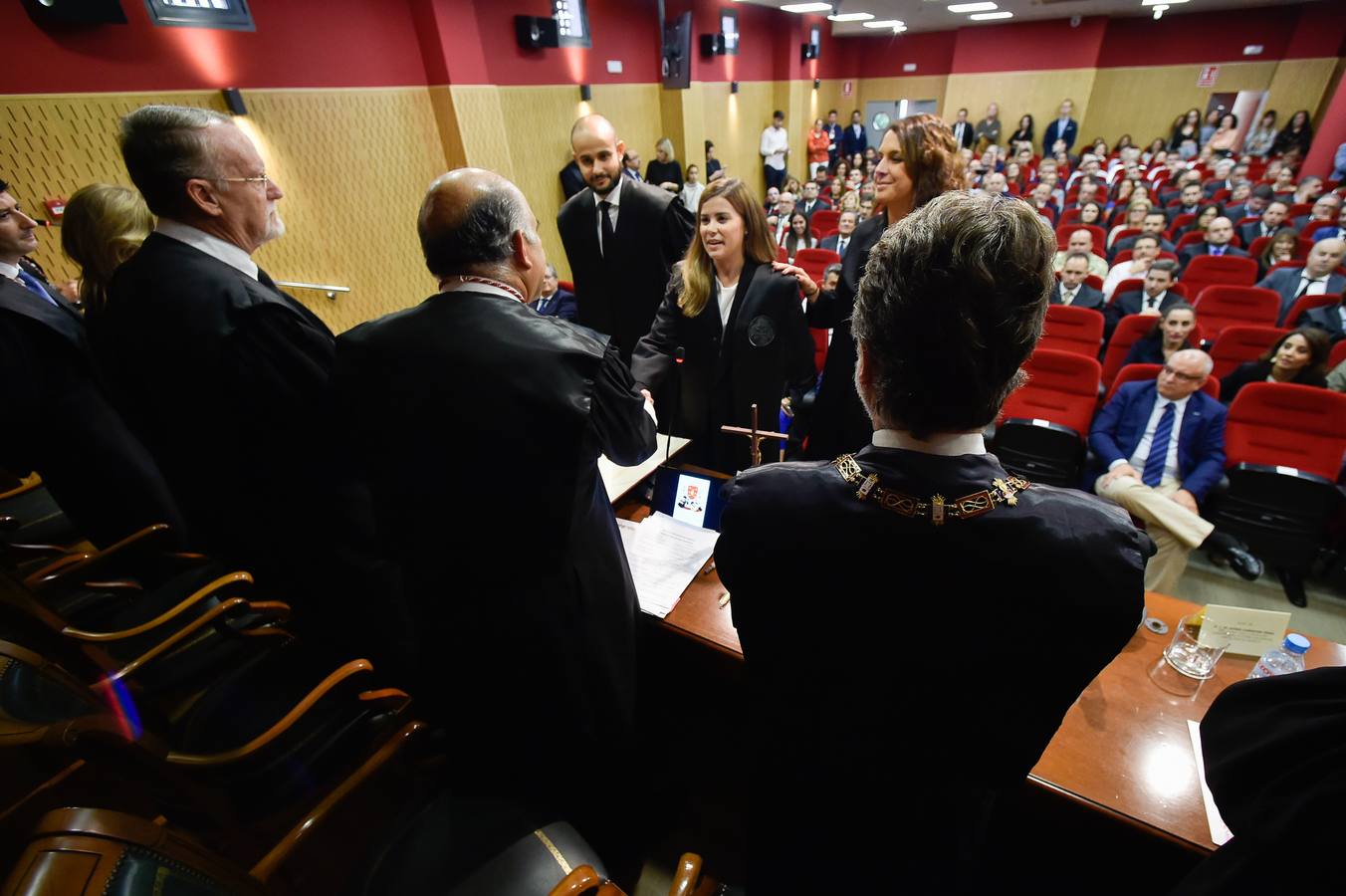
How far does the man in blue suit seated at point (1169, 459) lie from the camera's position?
2607mm

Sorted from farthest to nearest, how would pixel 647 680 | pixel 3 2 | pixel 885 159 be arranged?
pixel 3 2 → pixel 885 159 → pixel 647 680

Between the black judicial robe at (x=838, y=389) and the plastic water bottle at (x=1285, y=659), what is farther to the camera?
the black judicial robe at (x=838, y=389)

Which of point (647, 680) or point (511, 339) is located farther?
point (647, 680)

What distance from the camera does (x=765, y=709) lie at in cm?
91

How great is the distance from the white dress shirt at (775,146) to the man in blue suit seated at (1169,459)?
34.0 feet

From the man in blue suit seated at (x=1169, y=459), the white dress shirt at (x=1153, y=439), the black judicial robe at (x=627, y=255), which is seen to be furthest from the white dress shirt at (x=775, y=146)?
the white dress shirt at (x=1153, y=439)

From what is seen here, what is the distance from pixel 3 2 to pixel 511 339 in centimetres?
448

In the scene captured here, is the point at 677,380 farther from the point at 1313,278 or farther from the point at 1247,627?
the point at 1313,278

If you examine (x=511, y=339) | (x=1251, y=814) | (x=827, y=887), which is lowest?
(x=827, y=887)

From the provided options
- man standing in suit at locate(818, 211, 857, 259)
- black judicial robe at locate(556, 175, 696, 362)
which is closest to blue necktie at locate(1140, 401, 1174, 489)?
black judicial robe at locate(556, 175, 696, 362)

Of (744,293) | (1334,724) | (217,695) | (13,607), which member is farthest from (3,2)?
(1334,724)

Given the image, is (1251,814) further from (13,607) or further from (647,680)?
(13,607)

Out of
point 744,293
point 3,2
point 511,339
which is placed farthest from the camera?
point 3,2

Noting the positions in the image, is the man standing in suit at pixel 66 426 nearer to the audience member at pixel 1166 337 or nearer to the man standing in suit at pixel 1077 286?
the audience member at pixel 1166 337
